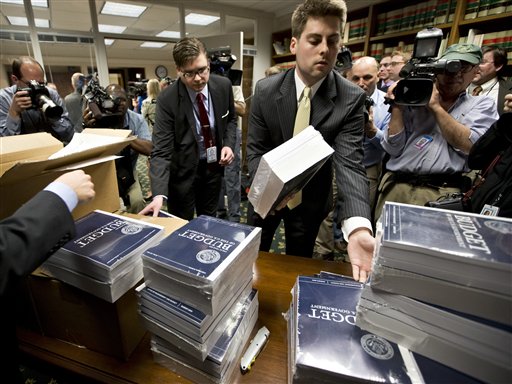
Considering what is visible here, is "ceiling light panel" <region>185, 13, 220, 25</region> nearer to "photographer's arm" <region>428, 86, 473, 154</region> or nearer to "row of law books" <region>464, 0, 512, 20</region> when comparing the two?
"row of law books" <region>464, 0, 512, 20</region>

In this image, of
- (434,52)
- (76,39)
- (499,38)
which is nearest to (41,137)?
(434,52)

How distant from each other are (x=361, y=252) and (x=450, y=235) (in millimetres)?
390

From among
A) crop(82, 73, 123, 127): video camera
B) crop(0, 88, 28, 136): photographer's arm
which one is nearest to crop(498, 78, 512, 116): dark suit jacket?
crop(82, 73, 123, 127): video camera

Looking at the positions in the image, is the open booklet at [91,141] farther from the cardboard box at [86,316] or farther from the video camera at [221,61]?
the video camera at [221,61]

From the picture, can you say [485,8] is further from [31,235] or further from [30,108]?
[30,108]

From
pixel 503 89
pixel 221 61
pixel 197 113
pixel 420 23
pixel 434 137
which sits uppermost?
pixel 420 23

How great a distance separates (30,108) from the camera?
1892mm

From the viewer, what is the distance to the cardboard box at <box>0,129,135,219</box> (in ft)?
2.33

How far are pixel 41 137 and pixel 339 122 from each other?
114cm

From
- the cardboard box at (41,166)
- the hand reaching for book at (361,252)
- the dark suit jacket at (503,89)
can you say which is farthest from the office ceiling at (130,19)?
the cardboard box at (41,166)

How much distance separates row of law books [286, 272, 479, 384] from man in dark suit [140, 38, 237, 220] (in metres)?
1.18

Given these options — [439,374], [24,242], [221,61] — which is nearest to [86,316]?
[24,242]

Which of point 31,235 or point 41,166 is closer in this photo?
point 31,235

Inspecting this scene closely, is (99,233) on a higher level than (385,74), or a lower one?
lower
